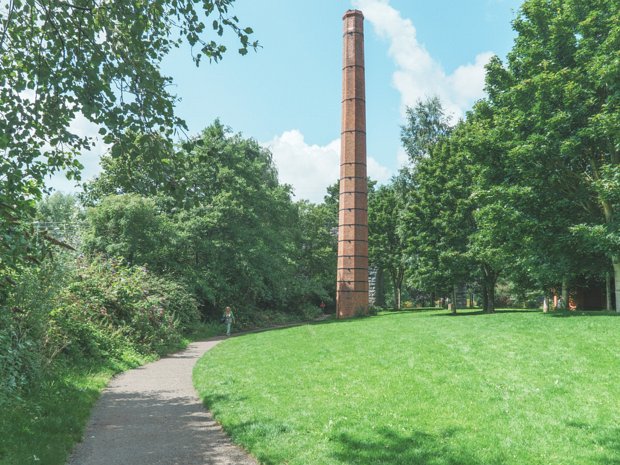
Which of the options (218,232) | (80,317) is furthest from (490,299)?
(80,317)

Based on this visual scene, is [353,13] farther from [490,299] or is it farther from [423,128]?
[490,299]

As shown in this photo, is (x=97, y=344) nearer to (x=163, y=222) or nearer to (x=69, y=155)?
(x=69, y=155)

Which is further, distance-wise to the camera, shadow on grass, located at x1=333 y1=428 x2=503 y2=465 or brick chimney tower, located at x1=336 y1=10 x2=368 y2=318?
brick chimney tower, located at x1=336 y1=10 x2=368 y2=318

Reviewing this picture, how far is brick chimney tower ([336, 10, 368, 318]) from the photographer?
3347 centimetres

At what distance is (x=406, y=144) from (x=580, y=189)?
71.6 feet

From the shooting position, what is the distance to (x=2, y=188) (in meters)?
6.25

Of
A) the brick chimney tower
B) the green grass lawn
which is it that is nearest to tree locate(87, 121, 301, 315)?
the brick chimney tower

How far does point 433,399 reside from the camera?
8.69 metres

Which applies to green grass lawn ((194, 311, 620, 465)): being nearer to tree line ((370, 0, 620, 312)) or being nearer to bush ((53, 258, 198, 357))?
bush ((53, 258, 198, 357))

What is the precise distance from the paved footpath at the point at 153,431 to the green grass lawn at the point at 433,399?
11.6 inches

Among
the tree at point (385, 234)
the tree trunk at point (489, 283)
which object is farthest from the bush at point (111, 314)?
the tree at point (385, 234)

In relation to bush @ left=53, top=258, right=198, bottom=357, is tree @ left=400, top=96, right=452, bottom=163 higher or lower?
higher

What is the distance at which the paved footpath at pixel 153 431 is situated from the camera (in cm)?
641

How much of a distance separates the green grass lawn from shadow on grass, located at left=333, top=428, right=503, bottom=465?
0.07 feet
